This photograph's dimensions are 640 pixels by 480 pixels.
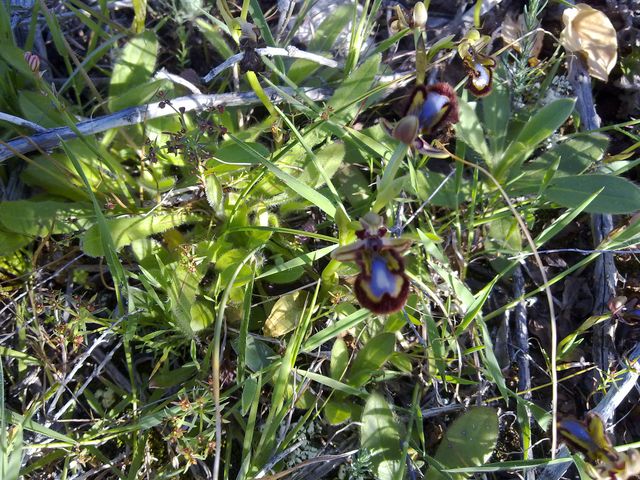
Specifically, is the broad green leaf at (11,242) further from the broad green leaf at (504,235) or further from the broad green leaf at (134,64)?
the broad green leaf at (504,235)

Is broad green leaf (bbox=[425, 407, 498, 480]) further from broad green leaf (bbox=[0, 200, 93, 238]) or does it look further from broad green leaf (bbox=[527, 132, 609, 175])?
broad green leaf (bbox=[0, 200, 93, 238])

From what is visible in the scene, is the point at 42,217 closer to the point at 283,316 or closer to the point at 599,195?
the point at 283,316

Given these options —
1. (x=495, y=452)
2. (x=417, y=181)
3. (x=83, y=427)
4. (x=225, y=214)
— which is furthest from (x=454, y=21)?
(x=83, y=427)

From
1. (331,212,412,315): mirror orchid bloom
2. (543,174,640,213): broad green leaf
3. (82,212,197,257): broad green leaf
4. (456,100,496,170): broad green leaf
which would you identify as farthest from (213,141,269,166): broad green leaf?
(543,174,640,213): broad green leaf

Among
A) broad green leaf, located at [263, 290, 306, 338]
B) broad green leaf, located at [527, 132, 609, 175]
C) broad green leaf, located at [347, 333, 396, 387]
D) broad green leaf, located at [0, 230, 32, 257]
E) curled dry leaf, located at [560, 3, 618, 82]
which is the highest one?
curled dry leaf, located at [560, 3, 618, 82]

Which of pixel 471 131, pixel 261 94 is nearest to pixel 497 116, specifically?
pixel 471 131
